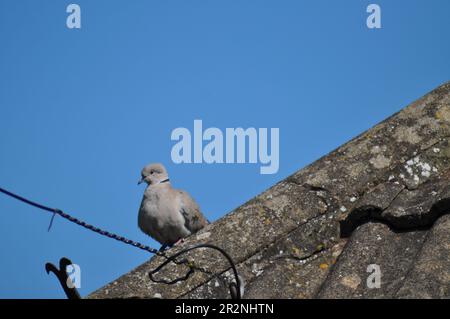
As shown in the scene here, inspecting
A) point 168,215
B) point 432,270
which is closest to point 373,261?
point 432,270

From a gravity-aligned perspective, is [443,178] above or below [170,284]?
above

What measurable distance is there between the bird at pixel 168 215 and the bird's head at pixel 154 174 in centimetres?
16

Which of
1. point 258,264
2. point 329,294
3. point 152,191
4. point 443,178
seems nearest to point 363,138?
point 443,178

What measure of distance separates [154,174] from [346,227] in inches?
153

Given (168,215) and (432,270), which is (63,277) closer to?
(432,270)

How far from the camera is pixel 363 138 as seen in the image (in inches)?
232

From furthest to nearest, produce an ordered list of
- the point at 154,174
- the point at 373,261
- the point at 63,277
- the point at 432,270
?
the point at 154,174 → the point at 373,261 → the point at 432,270 → the point at 63,277

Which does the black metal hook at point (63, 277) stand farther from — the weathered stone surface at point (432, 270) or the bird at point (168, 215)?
the bird at point (168, 215)

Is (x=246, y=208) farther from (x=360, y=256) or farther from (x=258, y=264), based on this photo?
(x=360, y=256)

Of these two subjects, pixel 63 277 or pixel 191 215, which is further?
pixel 191 215

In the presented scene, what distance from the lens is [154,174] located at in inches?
350

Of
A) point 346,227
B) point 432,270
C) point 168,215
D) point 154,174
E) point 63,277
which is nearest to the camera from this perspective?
point 63,277

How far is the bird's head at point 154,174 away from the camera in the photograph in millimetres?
8852

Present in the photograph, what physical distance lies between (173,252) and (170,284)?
387 mm
